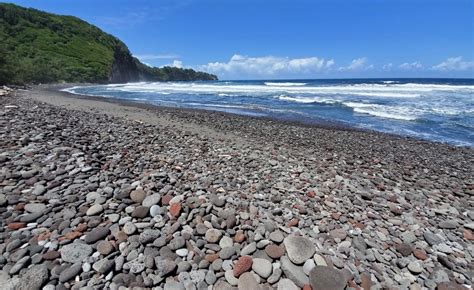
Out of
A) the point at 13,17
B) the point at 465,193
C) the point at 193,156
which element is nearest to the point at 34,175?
the point at 193,156

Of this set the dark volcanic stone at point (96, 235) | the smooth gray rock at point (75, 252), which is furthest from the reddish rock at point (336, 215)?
the smooth gray rock at point (75, 252)

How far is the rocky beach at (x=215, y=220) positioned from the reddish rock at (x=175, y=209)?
0.02 metres

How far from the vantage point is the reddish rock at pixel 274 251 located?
294 cm

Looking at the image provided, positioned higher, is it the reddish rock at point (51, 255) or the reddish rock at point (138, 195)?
the reddish rock at point (138, 195)

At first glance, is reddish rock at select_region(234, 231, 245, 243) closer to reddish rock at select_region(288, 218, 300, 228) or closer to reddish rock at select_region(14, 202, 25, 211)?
reddish rock at select_region(288, 218, 300, 228)

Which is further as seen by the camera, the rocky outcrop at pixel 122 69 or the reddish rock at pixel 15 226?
the rocky outcrop at pixel 122 69

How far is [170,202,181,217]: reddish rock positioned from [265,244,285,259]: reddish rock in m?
1.22

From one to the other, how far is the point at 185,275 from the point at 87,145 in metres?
4.29

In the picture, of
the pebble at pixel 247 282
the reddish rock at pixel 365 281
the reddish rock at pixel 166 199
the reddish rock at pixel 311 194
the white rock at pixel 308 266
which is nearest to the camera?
the pebble at pixel 247 282

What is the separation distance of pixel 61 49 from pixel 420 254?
81.8 metres

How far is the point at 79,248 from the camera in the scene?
111 inches

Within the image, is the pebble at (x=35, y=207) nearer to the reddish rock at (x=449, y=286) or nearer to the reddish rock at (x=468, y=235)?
the reddish rock at (x=449, y=286)

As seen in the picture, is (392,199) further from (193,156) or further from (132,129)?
(132,129)

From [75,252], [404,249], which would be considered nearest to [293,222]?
[404,249]
